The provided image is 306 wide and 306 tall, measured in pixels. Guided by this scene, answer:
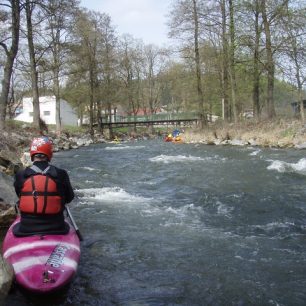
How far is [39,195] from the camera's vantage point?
4680mm

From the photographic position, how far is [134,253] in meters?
5.72

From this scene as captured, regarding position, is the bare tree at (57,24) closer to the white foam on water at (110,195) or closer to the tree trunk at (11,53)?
the tree trunk at (11,53)

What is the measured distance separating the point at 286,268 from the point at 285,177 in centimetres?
622

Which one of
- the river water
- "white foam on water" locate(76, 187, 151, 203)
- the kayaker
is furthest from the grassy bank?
the kayaker

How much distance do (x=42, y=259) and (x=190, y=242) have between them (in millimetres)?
2378

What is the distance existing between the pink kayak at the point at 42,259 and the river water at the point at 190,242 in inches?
8.1

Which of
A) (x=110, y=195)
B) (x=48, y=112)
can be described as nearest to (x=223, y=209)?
(x=110, y=195)

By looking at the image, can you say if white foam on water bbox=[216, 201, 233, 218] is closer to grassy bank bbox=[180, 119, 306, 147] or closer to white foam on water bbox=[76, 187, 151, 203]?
white foam on water bbox=[76, 187, 151, 203]

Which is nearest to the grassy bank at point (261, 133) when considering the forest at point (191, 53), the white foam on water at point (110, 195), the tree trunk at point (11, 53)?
the forest at point (191, 53)

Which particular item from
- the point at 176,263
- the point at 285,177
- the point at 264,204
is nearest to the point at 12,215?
the point at 176,263

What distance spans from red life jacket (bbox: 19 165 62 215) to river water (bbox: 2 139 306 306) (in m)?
0.84

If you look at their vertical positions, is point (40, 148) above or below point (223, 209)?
above

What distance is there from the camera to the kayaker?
4.68 m

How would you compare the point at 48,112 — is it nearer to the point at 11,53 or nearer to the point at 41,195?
the point at 11,53
